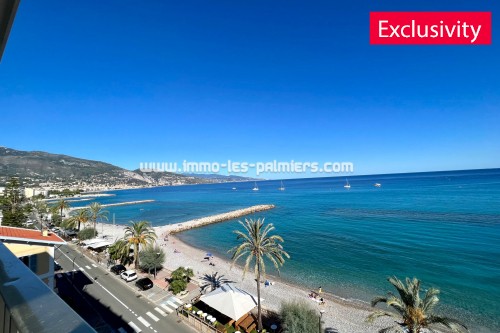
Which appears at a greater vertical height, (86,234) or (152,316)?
(86,234)

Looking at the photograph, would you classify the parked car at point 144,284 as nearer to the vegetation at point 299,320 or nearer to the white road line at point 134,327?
the white road line at point 134,327

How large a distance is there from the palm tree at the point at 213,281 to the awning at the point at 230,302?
5.34m

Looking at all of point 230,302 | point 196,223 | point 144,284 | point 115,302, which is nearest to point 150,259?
point 144,284

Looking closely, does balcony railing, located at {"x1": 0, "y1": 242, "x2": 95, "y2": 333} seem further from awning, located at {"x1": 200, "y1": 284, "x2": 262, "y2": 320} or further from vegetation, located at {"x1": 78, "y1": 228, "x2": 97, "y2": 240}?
vegetation, located at {"x1": 78, "y1": 228, "x2": 97, "y2": 240}

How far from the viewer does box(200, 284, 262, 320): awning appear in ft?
54.1

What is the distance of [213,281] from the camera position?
82.5ft

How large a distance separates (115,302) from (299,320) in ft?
45.1

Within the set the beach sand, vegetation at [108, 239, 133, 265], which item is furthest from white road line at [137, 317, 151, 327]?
vegetation at [108, 239, 133, 265]

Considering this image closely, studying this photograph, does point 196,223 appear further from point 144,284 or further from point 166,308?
point 166,308

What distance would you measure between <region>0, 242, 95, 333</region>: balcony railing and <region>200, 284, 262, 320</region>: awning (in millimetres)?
17031

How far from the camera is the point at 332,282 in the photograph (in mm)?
26578

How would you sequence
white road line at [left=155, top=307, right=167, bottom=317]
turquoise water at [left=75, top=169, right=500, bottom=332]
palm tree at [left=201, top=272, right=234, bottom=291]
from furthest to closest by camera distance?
turquoise water at [left=75, top=169, right=500, bottom=332] → palm tree at [left=201, top=272, right=234, bottom=291] → white road line at [left=155, top=307, right=167, bottom=317]

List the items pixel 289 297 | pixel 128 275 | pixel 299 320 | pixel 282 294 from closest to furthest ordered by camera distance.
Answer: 1. pixel 299 320
2. pixel 128 275
3. pixel 289 297
4. pixel 282 294

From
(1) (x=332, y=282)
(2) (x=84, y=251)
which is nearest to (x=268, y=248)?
(1) (x=332, y=282)
